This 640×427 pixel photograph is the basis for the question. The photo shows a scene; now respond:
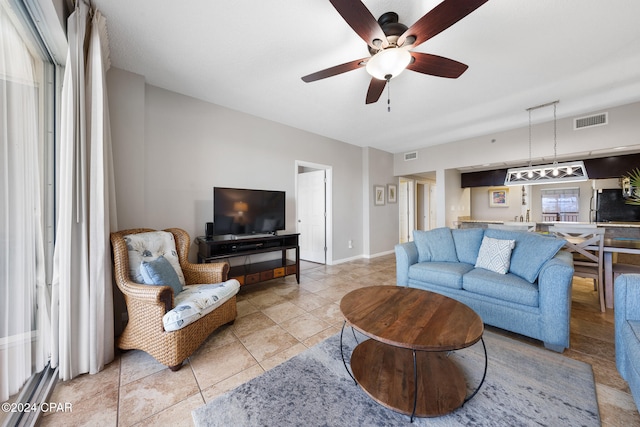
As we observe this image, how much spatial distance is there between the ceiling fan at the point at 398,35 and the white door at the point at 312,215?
9.49 ft

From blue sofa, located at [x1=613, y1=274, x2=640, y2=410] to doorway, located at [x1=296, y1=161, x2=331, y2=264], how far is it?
12.2ft

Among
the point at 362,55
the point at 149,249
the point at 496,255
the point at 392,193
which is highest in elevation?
the point at 362,55

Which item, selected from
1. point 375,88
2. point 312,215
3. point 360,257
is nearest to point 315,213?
point 312,215

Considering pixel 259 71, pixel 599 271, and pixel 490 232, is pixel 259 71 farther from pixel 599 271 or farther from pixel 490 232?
pixel 599 271

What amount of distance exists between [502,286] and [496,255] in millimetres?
457

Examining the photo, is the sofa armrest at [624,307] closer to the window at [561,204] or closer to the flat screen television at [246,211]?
the flat screen television at [246,211]

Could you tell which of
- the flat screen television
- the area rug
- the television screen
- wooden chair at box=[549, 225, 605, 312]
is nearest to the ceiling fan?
the flat screen television

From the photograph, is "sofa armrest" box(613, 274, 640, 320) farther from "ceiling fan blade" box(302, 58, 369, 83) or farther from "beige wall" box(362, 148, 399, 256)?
"beige wall" box(362, 148, 399, 256)

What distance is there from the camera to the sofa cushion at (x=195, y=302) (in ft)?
5.35

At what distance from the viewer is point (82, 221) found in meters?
1.61

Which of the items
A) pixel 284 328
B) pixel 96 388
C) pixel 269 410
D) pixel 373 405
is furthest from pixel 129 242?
pixel 373 405

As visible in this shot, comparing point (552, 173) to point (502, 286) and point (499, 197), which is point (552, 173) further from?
point (499, 197)

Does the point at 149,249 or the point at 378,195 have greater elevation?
the point at 378,195

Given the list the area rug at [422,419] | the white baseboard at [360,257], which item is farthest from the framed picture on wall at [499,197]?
the area rug at [422,419]
